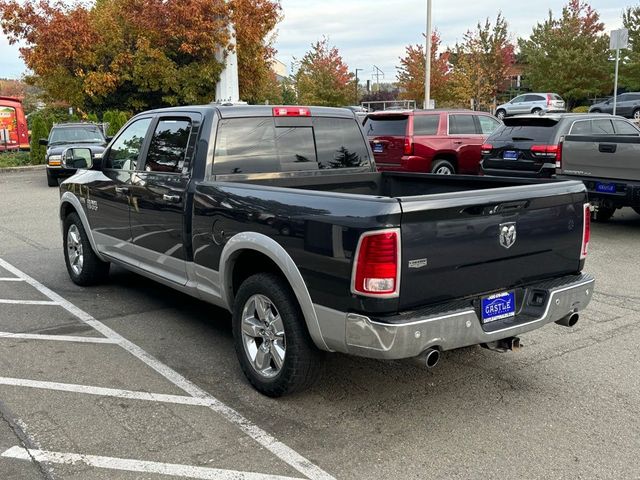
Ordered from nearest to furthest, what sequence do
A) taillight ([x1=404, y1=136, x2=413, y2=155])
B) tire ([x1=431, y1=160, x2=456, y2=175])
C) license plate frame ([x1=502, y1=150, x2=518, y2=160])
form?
license plate frame ([x1=502, y1=150, x2=518, y2=160])
taillight ([x1=404, y1=136, x2=413, y2=155])
tire ([x1=431, y1=160, x2=456, y2=175])

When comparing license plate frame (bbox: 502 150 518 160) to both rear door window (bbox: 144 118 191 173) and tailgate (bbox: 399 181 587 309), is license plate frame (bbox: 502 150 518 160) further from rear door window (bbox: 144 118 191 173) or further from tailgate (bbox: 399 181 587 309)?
rear door window (bbox: 144 118 191 173)

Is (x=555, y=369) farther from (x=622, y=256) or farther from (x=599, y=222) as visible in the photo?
(x=599, y=222)

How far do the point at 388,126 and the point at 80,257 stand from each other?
8511mm

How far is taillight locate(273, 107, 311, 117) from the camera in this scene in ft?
17.3

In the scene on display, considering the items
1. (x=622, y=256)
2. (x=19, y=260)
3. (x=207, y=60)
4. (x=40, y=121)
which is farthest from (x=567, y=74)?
(x=19, y=260)

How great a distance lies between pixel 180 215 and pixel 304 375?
5.61ft

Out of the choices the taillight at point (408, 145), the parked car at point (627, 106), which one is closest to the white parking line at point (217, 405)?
the taillight at point (408, 145)

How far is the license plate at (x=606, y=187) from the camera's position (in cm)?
932

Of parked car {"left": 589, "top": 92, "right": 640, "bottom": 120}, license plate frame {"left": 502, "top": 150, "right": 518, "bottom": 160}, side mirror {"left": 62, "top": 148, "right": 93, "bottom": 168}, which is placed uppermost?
parked car {"left": 589, "top": 92, "right": 640, "bottom": 120}

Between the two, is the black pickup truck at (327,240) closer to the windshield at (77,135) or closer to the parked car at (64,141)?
the parked car at (64,141)

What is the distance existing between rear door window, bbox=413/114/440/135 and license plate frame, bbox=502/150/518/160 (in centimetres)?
282

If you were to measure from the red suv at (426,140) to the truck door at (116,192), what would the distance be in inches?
322

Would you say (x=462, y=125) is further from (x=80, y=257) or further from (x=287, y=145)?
(x=287, y=145)

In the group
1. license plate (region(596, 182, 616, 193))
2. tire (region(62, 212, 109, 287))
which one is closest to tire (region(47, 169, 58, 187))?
tire (region(62, 212, 109, 287))
